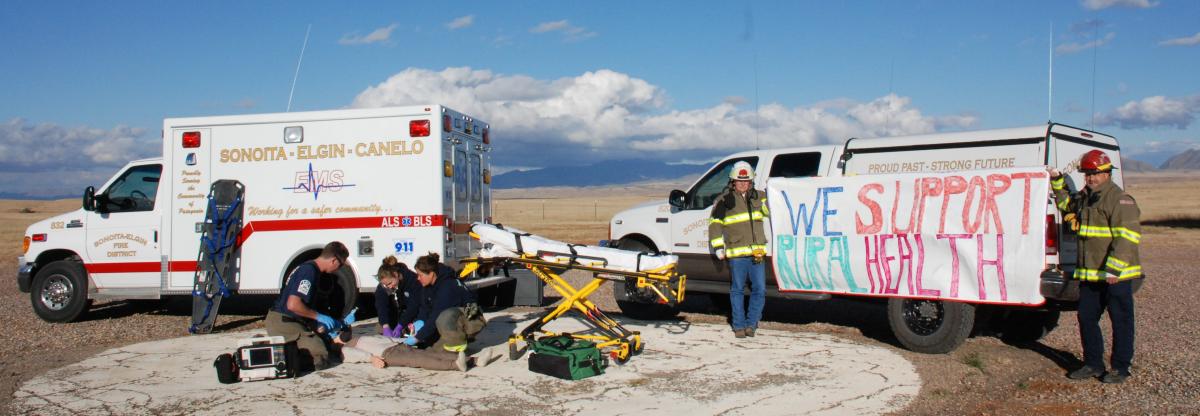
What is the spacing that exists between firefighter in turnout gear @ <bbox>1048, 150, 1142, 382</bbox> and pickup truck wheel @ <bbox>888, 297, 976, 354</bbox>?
112cm

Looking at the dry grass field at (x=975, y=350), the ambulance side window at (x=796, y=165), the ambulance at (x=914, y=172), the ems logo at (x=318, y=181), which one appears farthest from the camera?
the ems logo at (x=318, y=181)

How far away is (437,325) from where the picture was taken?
775 cm

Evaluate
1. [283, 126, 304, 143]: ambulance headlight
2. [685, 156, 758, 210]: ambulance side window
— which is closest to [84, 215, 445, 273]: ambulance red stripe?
[283, 126, 304, 143]: ambulance headlight

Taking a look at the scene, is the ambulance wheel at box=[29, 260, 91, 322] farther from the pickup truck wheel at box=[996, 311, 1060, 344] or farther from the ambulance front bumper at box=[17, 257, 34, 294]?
the pickup truck wheel at box=[996, 311, 1060, 344]

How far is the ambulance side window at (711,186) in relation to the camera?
10.4 meters

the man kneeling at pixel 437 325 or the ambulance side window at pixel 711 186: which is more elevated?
the ambulance side window at pixel 711 186

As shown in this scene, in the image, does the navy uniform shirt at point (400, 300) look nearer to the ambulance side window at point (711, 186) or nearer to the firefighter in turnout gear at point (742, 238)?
the firefighter in turnout gear at point (742, 238)

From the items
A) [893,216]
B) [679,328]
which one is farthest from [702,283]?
[893,216]

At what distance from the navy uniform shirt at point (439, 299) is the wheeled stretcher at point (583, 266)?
0.23 meters

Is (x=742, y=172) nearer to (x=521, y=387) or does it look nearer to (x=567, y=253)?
(x=567, y=253)

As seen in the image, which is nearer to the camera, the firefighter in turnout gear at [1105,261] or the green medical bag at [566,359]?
the firefighter in turnout gear at [1105,261]

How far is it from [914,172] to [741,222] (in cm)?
174

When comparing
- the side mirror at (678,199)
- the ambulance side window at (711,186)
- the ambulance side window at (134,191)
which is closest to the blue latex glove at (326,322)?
the side mirror at (678,199)

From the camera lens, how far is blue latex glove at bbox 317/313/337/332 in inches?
314
